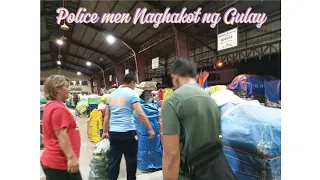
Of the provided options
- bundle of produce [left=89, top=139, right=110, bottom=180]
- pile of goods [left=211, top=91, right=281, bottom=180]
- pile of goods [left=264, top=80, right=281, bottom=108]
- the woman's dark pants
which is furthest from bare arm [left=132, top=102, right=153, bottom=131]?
pile of goods [left=264, top=80, right=281, bottom=108]

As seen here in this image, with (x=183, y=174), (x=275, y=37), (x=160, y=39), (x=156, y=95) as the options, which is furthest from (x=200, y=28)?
(x=183, y=174)

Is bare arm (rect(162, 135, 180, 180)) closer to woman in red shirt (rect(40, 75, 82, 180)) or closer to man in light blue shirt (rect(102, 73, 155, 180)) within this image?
woman in red shirt (rect(40, 75, 82, 180))

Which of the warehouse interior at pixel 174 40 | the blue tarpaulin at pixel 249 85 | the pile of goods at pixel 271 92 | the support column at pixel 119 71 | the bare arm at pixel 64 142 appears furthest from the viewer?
the support column at pixel 119 71

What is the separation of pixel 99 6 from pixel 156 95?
234 inches

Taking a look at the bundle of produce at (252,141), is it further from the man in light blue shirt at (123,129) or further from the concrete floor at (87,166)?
the concrete floor at (87,166)

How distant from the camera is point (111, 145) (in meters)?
2.36

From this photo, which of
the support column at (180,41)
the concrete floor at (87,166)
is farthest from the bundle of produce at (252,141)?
the support column at (180,41)

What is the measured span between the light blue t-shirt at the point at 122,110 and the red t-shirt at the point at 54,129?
0.83 m

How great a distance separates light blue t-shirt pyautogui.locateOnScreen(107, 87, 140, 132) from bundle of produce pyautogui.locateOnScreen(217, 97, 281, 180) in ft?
3.89

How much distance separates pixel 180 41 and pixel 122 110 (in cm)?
555

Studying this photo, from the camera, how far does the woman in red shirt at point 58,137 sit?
4.77ft

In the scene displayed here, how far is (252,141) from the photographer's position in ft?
4.04

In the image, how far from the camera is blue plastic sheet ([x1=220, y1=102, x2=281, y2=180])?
47.0 inches

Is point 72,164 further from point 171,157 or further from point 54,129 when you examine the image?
point 171,157
